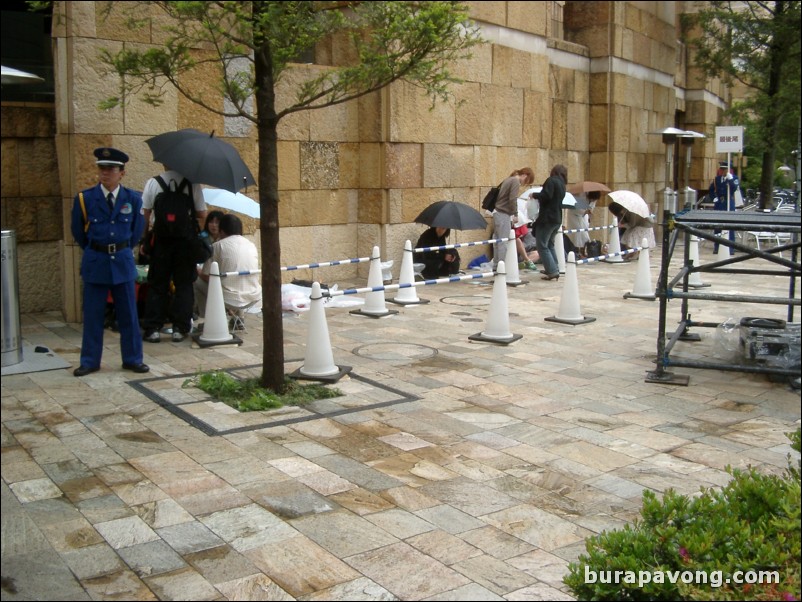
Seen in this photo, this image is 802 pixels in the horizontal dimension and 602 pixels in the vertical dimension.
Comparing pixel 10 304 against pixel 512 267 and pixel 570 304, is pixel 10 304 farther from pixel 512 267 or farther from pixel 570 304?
pixel 512 267

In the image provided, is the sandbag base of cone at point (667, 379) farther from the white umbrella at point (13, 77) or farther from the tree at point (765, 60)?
the tree at point (765, 60)

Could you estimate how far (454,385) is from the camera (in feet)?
24.0

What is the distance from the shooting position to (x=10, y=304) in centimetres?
737

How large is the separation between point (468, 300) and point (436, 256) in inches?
58.2

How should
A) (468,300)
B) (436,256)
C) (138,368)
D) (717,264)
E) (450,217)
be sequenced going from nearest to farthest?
(138,368) → (717,264) → (468,300) → (450,217) → (436,256)

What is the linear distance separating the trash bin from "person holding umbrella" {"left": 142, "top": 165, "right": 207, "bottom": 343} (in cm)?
126

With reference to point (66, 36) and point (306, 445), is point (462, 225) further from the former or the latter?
point (306, 445)

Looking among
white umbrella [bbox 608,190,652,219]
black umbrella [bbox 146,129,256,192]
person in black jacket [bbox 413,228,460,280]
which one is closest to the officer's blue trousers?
black umbrella [bbox 146,129,256,192]

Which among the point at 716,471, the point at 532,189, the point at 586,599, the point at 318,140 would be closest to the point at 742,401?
the point at 716,471

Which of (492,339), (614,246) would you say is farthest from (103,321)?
(614,246)

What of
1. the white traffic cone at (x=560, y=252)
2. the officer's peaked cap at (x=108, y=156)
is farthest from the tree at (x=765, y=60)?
the officer's peaked cap at (x=108, y=156)

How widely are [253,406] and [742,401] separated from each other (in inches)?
150

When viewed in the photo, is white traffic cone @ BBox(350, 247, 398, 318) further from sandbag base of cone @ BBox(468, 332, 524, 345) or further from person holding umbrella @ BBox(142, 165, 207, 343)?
person holding umbrella @ BBox(142, 165, 207, 343)

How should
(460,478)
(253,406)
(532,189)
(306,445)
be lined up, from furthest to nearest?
(532,189), (253,406), (306,445), (460,478)
